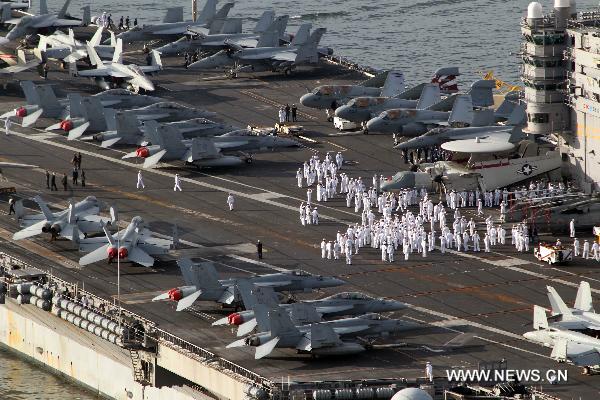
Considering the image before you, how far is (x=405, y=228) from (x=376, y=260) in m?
3.54

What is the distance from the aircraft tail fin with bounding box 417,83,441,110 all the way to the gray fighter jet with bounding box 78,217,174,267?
35.3m

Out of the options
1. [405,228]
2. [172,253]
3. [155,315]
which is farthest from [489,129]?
[155,315]

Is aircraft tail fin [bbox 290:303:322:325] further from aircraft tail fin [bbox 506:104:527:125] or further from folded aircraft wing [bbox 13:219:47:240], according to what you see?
aircraft tail fin [bbox 506:104:527:125]

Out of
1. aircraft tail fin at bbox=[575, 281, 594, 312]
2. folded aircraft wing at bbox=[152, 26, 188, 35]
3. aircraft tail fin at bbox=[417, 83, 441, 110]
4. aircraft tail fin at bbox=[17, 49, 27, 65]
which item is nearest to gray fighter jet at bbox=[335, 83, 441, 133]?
aircraft tail fin at bbox=[417, 83, 441, 110]

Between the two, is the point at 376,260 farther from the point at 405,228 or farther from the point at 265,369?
the point at 265,369

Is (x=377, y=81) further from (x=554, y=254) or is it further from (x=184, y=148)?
(x=554, y=254)

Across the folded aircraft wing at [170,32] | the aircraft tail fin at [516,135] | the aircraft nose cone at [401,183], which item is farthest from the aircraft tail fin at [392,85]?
the folded aircraft wing at [170,32]

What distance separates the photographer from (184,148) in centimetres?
13500

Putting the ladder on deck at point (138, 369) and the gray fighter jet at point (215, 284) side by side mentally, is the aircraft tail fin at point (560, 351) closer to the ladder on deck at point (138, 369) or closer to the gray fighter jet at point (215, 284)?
the gray fighter jet at point (215, 284)

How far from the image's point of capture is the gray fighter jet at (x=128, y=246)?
112 meters

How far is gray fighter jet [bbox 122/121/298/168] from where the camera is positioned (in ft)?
440

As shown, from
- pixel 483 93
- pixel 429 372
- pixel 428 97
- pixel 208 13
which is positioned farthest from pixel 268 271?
pixel 208 13

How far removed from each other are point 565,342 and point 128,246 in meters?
30.4

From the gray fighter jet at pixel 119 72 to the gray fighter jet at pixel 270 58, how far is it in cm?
558
